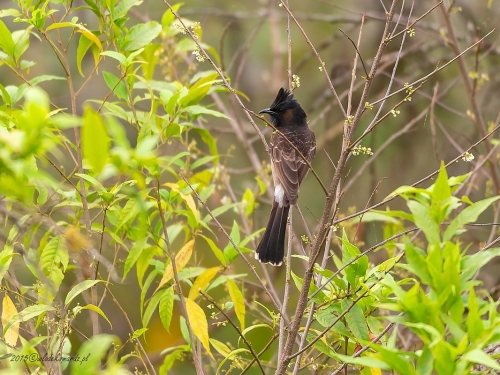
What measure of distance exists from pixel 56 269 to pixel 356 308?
127 centimetres

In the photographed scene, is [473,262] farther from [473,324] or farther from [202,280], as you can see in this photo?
[202,280]

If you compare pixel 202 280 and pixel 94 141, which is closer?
pixel 94 141

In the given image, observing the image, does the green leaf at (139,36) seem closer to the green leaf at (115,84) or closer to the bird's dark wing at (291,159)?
the green leaf at (115,84)

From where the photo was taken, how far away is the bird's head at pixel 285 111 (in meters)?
5.52

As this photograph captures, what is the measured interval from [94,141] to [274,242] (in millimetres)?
3361

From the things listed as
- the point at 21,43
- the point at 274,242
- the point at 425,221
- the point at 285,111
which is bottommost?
the point at 274,242

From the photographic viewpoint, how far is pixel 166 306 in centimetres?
297

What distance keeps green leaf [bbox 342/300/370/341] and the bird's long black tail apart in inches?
70.8

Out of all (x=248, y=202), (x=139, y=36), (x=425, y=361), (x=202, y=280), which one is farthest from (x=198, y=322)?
(x=139, y=36)

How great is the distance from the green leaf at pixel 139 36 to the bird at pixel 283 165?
4.30 ft

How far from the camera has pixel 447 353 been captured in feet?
5.83

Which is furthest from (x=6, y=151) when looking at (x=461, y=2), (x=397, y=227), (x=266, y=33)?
(x=266, y=33)

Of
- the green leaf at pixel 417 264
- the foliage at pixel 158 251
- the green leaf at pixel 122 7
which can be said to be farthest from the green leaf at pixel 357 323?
the green leaf at pixel 122 7

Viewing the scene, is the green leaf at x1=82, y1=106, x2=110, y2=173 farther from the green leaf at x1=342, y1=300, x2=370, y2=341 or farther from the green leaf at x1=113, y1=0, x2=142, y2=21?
the green leaf at x1=113, y1=0, x2=142, y2=21
